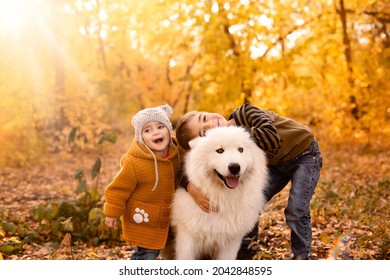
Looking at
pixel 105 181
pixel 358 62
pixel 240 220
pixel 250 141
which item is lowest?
pixel 105 181

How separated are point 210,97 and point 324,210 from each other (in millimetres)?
2870

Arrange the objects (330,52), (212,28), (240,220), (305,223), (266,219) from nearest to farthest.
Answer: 1. (240,220)
2. (305,223)
3. (266,219)
4. (212,28)
5. (330,52)

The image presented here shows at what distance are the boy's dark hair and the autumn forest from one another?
1.02m

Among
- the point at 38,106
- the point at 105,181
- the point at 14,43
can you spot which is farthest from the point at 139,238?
the point at 14,43

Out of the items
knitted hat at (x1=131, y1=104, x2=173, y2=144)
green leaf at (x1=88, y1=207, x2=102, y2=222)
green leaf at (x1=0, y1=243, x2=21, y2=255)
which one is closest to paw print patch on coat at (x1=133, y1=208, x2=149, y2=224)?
knitted hat at (x1=131, y1=104, x2=173, y2=144)

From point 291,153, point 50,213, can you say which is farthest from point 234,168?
point 50,213

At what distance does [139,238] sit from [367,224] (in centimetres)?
248

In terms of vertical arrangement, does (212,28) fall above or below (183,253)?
above

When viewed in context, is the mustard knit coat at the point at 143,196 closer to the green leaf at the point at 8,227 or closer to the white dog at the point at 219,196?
the white dog at the point at 219,196

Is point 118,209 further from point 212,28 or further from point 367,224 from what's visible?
point 212,28

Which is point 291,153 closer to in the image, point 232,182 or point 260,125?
point 260,125

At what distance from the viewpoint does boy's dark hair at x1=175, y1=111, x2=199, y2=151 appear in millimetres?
3236

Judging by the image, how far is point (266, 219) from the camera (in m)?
4.78
